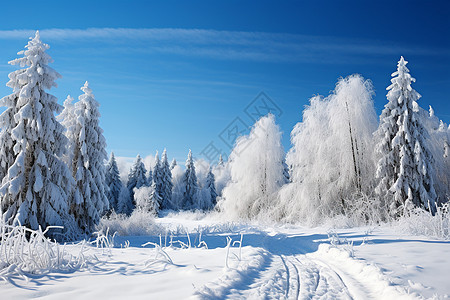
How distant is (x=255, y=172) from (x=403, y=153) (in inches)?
421


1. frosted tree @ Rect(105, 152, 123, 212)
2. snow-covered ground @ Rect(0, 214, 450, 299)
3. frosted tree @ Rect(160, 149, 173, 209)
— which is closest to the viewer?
snow-covered ground @ Rect(0, 214, 450, 299)

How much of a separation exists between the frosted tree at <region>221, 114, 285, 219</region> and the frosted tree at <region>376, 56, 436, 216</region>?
8.22m

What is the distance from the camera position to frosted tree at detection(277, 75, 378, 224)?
1681cm

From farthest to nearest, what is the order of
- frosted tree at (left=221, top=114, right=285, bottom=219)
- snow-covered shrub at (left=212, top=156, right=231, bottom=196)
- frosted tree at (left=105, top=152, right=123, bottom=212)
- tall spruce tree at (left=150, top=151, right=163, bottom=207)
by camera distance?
snow-covered shrub at (left=212, top=156, right=231, bottom=196), tall spruce tree at (left=150, top=151, right=163, bottom=207), frosted tree at (left=105, top=152, right=123, bottom=212), frosted tree at (left=221, top=114, right=285, bottom=219)

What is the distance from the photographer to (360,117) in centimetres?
1725

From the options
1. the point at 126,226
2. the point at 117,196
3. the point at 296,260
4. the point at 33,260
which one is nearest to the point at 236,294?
the point at 33,260

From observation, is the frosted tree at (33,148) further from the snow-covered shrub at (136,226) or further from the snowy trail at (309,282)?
the snowy trail at (309,282)

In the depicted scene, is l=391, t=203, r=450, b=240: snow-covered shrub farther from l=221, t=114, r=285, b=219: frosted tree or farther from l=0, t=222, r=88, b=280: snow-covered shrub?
l=221, t=114, r=285, b=219: frosted tree

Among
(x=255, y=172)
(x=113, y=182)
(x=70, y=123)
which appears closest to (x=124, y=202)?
(x=113, y=182)

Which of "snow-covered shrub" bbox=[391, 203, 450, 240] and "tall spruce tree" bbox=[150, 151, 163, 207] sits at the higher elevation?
"tall spruce tree" bbox=[150, 151, 163, 207]

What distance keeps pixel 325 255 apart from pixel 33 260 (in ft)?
21.2

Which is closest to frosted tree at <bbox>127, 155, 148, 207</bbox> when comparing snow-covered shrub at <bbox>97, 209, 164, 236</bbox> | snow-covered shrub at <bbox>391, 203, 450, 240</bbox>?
snow-covered shrub at <bbox>97, 209, 164, 236</bbox>

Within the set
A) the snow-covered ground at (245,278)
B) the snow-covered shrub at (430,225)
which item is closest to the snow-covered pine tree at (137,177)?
the snow-covered ground at (245,278)

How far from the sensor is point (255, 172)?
23109mm
